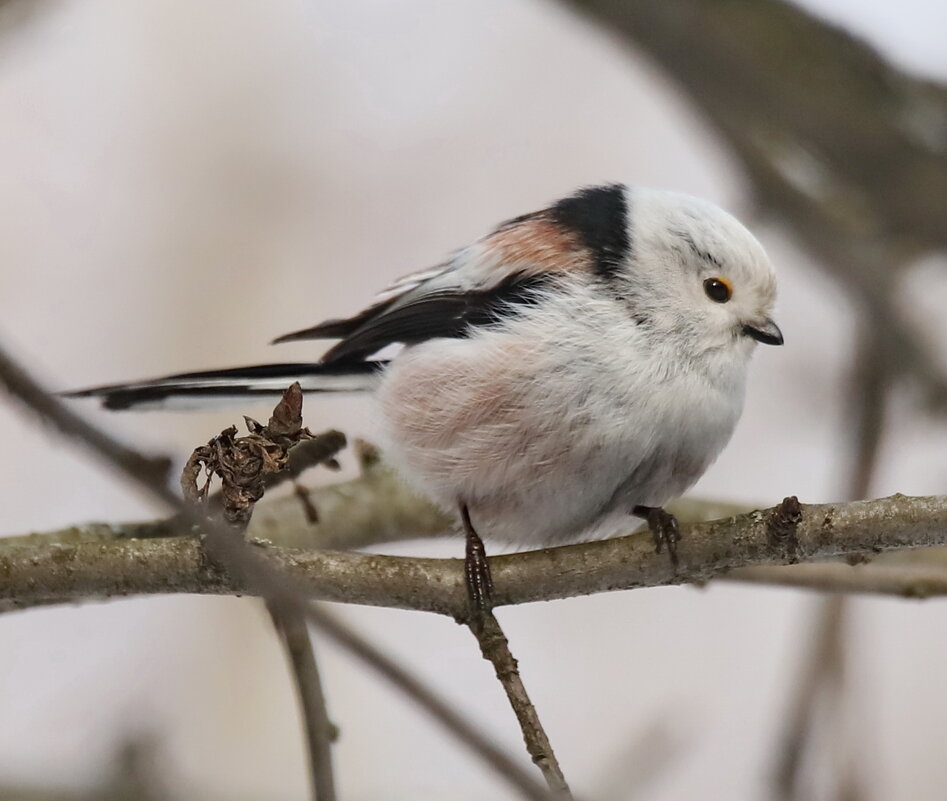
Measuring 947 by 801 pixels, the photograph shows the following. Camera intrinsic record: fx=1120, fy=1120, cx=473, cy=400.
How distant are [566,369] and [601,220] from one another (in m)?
0.62

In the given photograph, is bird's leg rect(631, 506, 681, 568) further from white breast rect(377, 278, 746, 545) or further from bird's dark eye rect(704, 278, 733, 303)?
bird's dark eye rect(704, 278, 733, 303)

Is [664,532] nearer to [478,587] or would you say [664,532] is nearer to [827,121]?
[478,587]

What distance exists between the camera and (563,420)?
112 inches

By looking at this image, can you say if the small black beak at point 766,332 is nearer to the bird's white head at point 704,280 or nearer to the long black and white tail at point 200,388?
the bird's white head at point 704,280

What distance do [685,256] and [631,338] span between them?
1.16 ft

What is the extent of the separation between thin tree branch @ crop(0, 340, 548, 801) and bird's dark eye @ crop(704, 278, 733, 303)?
1.74 m

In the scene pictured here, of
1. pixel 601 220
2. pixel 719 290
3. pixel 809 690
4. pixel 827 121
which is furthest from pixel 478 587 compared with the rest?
pixel 827 121

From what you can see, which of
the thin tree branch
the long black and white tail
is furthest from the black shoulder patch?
the thin tree branch

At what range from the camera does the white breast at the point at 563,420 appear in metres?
2.85

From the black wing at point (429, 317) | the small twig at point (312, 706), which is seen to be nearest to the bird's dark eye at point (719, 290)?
the black wing at point (429, 317)

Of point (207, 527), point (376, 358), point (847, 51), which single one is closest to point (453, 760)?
point (376, 358)

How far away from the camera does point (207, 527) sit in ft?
5.30

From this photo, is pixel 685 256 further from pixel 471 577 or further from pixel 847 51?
pixel 847 51

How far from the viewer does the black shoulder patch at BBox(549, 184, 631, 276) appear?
10.4 feet
